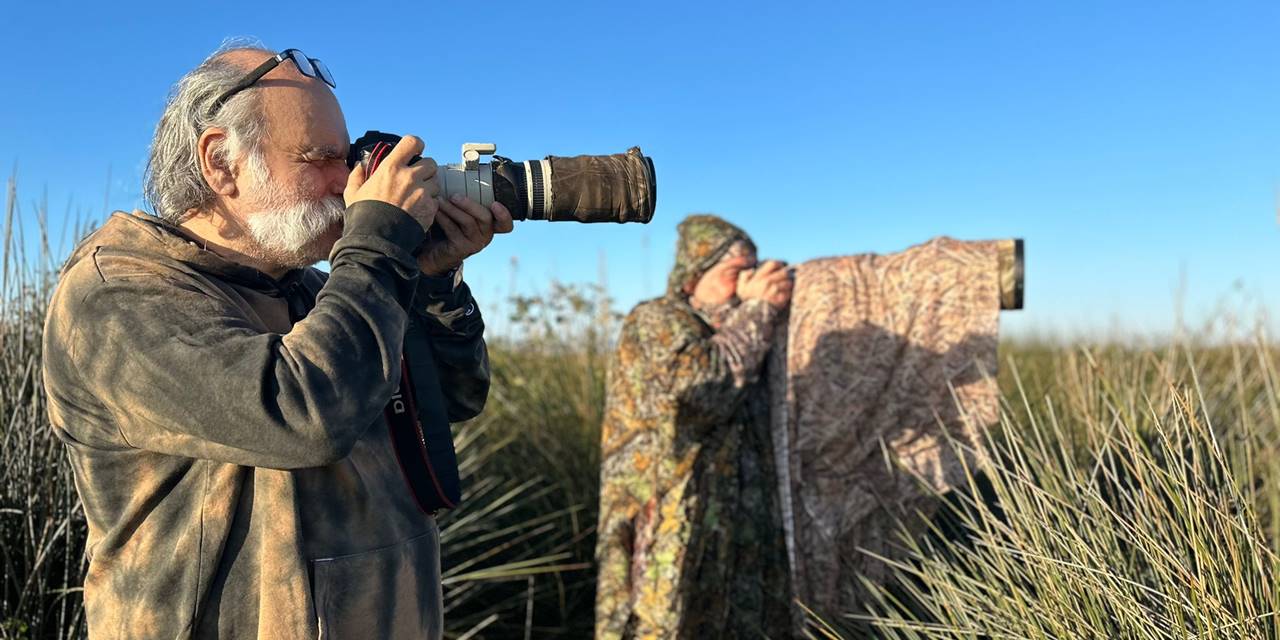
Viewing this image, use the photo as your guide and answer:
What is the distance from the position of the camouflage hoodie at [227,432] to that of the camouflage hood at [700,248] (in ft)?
7.49

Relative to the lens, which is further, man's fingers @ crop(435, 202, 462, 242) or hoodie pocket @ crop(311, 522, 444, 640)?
man's fingers @ crop(435, 202, 462, 242)

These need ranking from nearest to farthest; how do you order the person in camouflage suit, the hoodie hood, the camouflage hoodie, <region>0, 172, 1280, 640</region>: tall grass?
the camouflage hoodie, the hoodie hood, <region>0, 172, 1280, 640</region>: tall grass, the person in camouflage suit

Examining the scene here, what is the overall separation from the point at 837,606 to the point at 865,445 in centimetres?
63

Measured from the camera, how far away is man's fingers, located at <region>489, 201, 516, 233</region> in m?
1.75

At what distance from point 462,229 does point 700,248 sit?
6.77 feet

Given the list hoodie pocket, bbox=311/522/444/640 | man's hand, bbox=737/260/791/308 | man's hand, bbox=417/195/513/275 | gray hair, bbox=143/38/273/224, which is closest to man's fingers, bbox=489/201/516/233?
man's hand, bbox=417/195/513/275

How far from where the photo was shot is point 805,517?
3.60 m

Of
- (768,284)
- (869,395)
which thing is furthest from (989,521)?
(768,284)

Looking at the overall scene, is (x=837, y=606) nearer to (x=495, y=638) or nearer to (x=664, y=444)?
(x=664, y=444)

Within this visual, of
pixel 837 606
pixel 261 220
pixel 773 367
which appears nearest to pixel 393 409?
pixel 261 220

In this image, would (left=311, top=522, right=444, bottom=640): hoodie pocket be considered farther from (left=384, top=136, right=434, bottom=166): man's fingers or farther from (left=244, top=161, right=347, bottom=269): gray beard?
(left=384, top=136, right=434, bottom=166): man's fingers


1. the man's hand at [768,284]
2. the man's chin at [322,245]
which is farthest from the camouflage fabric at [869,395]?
the man's chin at [322,245]

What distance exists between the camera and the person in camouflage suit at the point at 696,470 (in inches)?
133

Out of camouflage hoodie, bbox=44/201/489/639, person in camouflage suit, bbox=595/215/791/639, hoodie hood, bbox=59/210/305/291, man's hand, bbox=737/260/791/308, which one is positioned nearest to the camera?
camouflage hoodie, bbox=44/201/489/639
